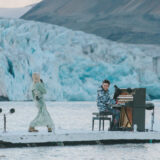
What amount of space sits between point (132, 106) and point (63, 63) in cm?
3382

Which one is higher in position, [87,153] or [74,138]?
[74,138]

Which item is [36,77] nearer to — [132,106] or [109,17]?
[132,106]

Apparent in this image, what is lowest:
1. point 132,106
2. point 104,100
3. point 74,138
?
point 74,138

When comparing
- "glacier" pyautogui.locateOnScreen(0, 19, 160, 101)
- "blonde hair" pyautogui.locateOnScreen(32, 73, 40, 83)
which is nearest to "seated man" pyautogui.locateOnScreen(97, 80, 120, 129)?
"blonde hair" pyautogui.locateOnScreen(32, 73, 40, 83)

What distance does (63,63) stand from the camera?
153ft

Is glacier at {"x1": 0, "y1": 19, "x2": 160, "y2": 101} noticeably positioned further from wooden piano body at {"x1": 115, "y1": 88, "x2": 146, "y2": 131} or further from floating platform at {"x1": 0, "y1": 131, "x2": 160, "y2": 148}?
floating platform at {"x1": 0, "y1": 131, "x2": 160, "y2": 148}

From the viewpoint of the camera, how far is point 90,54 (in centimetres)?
4897

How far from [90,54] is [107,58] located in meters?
1.46

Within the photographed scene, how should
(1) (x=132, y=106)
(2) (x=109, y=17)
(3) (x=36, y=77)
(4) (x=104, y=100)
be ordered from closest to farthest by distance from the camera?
(3) (x=36, y=77), (4) (x=104, y=100), (1) (x=132, y=106), (2) (x=109, y=17)

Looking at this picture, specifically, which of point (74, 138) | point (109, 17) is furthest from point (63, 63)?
point (109, 17)

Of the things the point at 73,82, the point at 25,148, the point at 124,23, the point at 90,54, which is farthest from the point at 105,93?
the point at 124,23

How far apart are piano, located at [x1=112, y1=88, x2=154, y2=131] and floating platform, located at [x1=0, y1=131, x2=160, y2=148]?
321 mm

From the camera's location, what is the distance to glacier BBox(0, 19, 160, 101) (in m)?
42.5

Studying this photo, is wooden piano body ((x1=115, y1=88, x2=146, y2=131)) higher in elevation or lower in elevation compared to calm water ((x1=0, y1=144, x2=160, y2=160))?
higher
